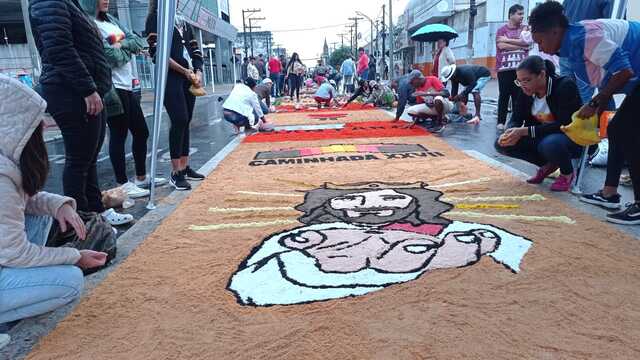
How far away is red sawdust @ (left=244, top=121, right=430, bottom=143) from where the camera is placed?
765cm

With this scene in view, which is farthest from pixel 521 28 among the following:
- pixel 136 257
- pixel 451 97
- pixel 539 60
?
pixel 136 257

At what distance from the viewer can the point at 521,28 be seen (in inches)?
287

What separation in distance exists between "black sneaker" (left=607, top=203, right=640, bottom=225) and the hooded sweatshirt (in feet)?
11.1

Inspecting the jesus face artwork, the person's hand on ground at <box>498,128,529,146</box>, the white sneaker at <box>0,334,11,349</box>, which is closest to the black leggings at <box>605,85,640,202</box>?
the person's hand on ground at <box>498,128,529,146</box>

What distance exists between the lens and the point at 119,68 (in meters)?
4.03

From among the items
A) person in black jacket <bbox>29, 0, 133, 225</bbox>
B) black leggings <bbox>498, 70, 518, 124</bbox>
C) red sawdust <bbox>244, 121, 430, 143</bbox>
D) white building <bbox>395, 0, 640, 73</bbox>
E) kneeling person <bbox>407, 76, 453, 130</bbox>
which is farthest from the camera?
white building <bbox>395, 0, 640, 73</bbox>

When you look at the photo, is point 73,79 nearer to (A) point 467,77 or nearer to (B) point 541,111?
(B) point 541,111

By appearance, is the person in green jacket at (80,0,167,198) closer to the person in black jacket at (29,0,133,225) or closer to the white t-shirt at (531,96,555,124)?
the person in black jacket at (29,0,133,225)

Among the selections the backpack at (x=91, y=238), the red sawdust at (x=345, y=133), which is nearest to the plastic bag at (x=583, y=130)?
the backpack at (x=91, y=238)

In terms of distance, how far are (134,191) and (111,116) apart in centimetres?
72

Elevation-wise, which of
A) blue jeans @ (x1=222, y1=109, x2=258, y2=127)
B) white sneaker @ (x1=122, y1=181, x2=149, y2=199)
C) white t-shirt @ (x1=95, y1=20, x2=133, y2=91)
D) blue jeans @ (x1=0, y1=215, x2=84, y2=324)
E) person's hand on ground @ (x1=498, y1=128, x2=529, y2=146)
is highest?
white t-shirt @ (x1=95, y1=20, x2=133, y2=91)

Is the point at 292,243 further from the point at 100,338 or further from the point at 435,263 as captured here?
the point at 100,338

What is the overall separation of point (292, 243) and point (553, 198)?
2.24 meters

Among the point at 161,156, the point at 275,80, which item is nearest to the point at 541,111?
the point at 161,156
